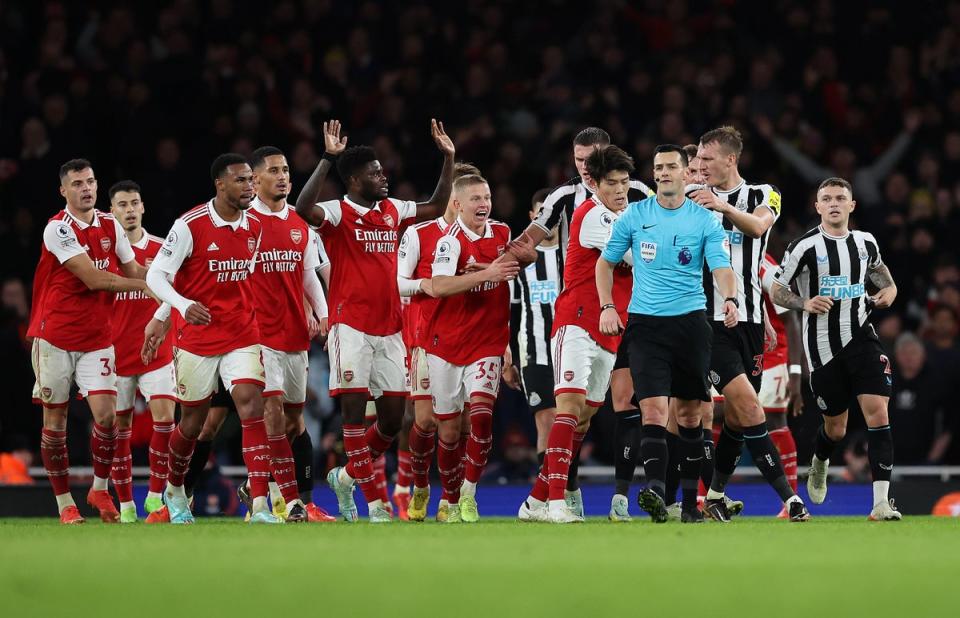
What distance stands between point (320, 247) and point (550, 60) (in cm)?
866

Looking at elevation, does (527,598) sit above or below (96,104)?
below

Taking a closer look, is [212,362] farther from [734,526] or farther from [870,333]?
[870,333]

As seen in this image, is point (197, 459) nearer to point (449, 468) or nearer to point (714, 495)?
point (449, 468)

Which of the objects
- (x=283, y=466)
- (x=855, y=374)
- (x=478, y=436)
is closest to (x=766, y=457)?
(x=855, y=374)

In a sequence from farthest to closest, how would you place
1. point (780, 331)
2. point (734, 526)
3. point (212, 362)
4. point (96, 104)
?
point (96, 104), point (780, 331), point (212, 362), point (734, 526)

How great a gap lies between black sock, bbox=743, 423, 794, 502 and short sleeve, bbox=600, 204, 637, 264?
63.4 inches

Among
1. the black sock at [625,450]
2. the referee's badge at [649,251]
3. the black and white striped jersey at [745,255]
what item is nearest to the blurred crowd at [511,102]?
the black sock at [625,450]

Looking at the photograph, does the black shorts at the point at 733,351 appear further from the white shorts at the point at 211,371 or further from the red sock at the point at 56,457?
the red sock at the point at 56,457

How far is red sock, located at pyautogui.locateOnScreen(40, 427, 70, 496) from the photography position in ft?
36.3

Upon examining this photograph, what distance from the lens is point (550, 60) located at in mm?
19094

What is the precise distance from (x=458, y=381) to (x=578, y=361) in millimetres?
1034

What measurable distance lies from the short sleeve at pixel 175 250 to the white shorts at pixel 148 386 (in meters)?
1.92

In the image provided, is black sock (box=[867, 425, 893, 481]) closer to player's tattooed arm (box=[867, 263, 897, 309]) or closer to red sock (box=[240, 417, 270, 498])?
player's tattooed arm (box=[867, 263, 897, 309])

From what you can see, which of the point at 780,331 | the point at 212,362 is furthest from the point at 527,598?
the point at 780,331
